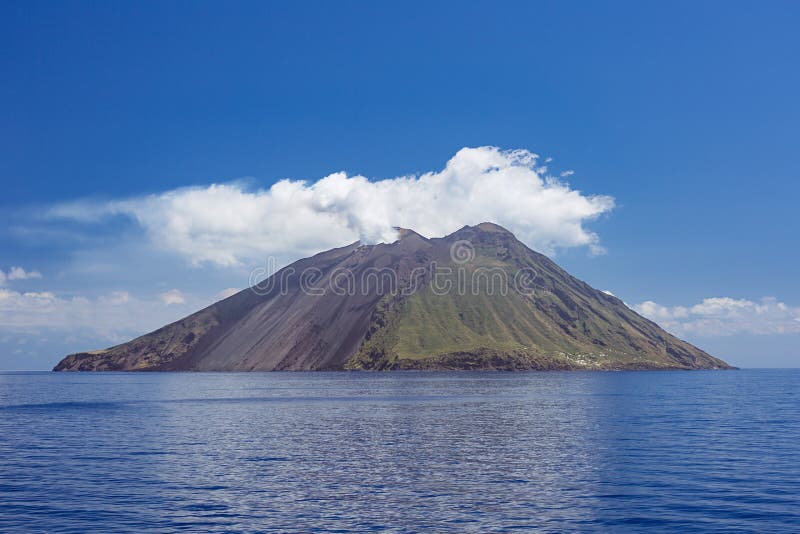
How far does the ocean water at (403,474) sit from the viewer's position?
39906 mm

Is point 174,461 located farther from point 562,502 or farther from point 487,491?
point 562,502

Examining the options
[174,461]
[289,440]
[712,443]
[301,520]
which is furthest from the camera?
[289,440]

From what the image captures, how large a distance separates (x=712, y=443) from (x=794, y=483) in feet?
76.3

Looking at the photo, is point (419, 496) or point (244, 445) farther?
point (244, 445)

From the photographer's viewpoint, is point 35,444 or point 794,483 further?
point 35,444

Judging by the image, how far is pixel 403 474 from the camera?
181 feet

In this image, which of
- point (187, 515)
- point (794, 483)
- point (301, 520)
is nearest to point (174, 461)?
point (187, 515)

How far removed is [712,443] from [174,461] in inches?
2274

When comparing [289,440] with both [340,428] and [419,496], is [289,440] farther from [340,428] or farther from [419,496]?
[419,496]

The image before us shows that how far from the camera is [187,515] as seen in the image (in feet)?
134

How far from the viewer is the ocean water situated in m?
39.9

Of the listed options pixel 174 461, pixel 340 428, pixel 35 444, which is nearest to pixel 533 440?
pixel 340 428

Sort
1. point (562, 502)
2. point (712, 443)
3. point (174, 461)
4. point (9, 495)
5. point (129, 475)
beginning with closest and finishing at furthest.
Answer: point (562, 502) < point (9, 495) < point (129, 475) < point (174, 461) < point (712, 443)

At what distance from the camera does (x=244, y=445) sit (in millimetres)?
73625
